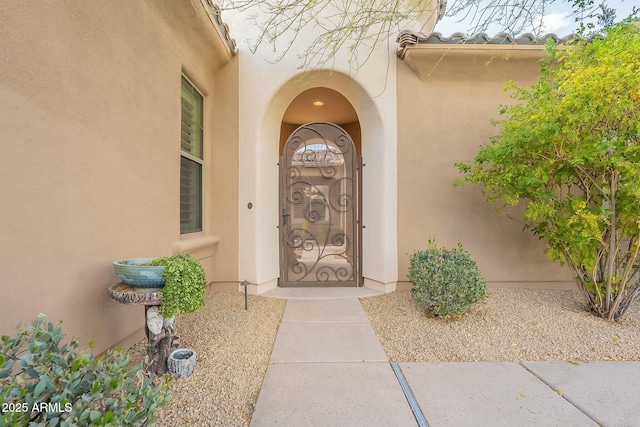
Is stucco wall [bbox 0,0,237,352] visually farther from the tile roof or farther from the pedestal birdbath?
the tile roof

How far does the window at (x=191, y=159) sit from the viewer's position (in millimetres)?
3767

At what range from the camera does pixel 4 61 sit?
151 cm

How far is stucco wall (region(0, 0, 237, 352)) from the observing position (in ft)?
5.17

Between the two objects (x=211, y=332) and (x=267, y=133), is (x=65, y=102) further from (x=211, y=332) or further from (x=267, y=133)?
(x=267, y=133)

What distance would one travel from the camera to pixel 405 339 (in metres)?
2.81

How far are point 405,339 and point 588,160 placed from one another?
8.87 feet

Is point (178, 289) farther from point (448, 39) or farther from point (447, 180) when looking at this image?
point (448, 39)

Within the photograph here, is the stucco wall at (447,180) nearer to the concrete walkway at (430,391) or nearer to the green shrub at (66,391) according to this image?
the concrete walkway at (430,391)

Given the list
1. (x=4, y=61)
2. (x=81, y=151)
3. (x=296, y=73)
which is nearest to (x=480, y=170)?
(x=296, y=73)

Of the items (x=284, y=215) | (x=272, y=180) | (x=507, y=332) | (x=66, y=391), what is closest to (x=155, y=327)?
(x=66, y=391)

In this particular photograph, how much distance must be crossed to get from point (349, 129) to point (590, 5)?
4531 mm

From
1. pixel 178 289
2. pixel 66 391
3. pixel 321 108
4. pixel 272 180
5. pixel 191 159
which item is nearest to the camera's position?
pixel 66 391

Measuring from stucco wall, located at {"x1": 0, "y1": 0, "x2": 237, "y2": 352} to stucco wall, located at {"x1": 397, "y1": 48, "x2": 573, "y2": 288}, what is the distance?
3081 millimetres

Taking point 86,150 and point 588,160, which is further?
point 588,160
